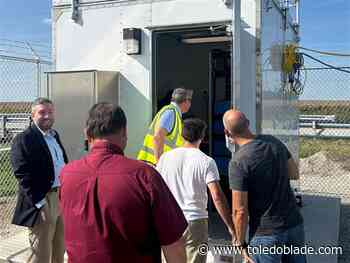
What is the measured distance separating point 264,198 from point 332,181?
839cm

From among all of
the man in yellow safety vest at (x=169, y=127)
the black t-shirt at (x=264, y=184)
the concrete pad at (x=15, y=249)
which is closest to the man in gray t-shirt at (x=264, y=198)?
the black t-shirt at (x=264, y=184)

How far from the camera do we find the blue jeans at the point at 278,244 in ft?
8.84

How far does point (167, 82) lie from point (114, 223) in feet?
16.7

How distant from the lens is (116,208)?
1.69 m

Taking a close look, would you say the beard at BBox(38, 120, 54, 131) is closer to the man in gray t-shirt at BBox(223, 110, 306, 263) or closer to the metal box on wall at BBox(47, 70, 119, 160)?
the metal box on wall at BBox(47, 70, 119, 160)

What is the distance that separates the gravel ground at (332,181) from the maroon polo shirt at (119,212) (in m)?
3.72

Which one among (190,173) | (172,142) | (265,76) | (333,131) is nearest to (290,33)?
(265,76)

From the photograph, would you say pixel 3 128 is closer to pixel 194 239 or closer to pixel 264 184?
pixel 194 239

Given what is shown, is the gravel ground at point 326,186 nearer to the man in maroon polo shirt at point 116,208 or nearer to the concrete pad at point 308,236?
the concrete pad at point 308,236

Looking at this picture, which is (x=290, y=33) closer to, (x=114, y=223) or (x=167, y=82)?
(x=167, y=82)

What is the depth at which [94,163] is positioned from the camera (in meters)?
1.81

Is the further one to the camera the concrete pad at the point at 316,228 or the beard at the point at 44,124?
the concrete pad at the point at 316,228

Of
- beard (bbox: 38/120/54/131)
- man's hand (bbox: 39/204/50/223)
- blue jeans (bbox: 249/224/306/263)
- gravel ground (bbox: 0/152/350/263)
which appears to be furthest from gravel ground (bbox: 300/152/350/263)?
beard (bbox: 38/120/54/131)

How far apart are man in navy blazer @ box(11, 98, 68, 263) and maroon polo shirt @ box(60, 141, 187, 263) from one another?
168 cm
